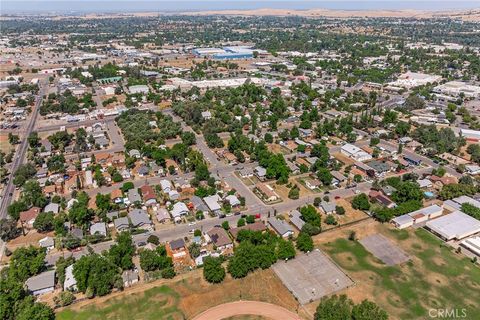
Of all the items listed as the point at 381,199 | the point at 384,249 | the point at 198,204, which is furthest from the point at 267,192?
the point at 384,249

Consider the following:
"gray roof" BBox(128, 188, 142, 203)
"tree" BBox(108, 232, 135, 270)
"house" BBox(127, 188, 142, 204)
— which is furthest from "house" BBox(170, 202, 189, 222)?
"tree" BBox(108, 232, 135, 270)

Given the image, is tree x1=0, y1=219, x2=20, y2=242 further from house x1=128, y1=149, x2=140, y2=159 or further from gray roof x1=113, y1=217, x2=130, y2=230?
house x1=128, y1=149, x2=140, y2=159

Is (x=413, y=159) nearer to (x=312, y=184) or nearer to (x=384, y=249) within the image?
(x=312, y=184)

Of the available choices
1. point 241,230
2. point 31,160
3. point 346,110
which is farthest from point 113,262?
point 346,110

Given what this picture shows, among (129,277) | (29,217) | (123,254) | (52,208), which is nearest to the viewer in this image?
(129,277)

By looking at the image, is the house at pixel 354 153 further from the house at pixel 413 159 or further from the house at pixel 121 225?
the house at pixel 121 225

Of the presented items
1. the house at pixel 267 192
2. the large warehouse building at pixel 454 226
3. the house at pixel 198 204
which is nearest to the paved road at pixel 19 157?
the house at pixel 198 204
